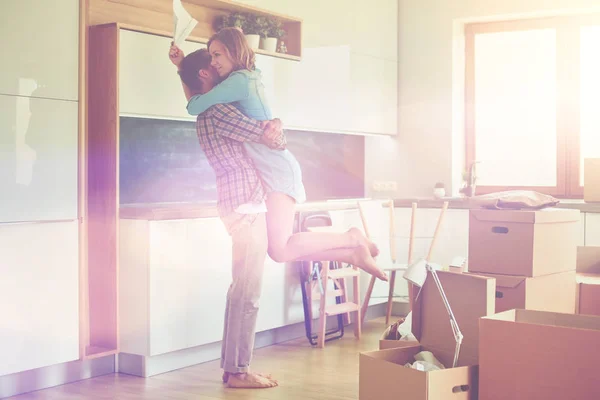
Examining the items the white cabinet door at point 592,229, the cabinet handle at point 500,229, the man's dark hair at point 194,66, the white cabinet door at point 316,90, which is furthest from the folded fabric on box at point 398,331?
the white cabinet door at point 592,229

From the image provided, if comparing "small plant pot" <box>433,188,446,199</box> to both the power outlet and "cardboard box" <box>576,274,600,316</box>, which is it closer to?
the power outlet

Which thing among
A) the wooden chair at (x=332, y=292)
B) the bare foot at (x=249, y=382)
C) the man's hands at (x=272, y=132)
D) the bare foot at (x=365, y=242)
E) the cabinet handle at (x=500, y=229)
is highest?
the man's hands at (x=272, y=132)

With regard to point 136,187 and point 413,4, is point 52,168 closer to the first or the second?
point 136,187

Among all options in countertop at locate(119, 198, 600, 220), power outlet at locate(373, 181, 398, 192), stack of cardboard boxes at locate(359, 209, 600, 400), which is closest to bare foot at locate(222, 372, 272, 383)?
countertop at locate(119, 198, 600, 220)

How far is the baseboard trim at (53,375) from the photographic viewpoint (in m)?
3.62

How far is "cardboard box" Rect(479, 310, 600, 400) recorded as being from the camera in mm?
2061

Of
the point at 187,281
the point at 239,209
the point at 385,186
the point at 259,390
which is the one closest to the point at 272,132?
the point at 239,209

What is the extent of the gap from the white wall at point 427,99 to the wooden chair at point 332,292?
1329mm

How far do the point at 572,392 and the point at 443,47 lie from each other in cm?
442

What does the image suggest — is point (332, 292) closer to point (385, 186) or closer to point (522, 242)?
point (385, 186)

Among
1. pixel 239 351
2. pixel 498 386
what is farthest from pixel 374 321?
pixel 498 386

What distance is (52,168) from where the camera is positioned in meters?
3.68

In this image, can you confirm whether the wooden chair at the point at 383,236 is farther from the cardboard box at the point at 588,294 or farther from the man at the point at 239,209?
the cardboard box at the point at 588,294

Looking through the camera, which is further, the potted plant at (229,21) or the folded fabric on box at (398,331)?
the potted plant at (229,21)
